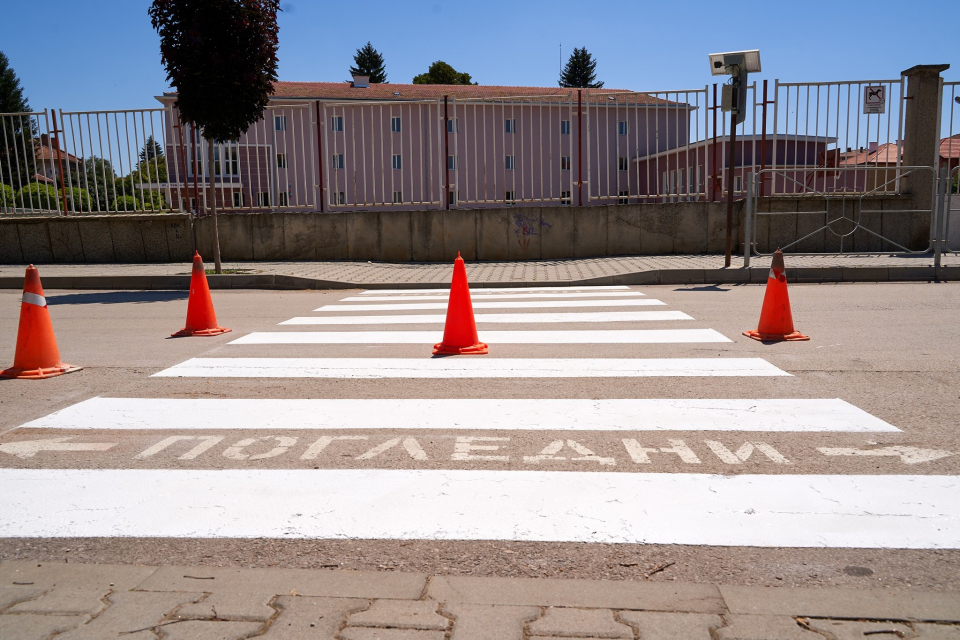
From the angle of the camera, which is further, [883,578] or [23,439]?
[23,439]

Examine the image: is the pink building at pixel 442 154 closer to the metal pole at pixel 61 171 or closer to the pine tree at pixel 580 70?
the metal pole at pixel 61 171

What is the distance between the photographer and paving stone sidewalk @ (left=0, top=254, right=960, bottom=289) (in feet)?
Result: 39.6

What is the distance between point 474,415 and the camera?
4.74 m

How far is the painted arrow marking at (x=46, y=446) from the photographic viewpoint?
4195 mm

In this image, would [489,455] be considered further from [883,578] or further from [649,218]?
[649,218]

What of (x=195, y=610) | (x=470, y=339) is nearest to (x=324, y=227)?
(x=470, y=339)

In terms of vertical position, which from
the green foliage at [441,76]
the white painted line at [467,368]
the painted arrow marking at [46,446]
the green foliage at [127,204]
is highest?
the green foliage at [441,76]

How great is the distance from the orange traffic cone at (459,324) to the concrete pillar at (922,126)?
1200cm

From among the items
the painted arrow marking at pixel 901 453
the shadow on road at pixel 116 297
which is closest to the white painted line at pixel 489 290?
the shadow on road at pixel 116 297

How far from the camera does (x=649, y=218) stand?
15.5 metres

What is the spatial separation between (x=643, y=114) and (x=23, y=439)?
1421 centimetres

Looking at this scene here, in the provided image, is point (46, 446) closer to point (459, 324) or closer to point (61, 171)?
point (459, 324)

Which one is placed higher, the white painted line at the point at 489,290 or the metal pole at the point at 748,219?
the metal pole at the point at 748,219

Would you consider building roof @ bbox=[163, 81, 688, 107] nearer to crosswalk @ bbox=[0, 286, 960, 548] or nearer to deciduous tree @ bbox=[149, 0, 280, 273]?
deciduous tree @ bbox=[149, 0, 280, 273]
